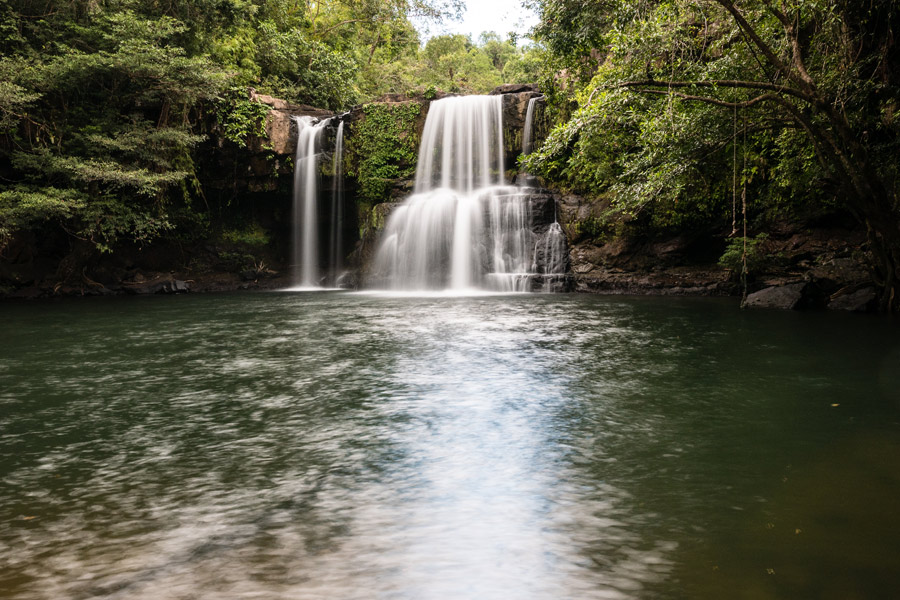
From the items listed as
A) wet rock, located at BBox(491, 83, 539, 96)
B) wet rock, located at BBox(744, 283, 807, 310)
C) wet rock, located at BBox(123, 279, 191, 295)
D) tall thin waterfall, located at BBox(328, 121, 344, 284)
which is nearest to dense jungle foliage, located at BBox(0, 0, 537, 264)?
wet rock, located at BBox(123, 279, 191, 295)

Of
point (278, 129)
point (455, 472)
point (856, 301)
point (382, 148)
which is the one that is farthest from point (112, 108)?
point (856, 301)

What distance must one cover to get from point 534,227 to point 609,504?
53.0 ft

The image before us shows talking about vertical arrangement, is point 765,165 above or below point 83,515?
above

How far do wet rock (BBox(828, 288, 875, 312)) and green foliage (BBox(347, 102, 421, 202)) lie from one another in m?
14.8

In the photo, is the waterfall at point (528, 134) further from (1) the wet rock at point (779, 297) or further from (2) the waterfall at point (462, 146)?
(1) the wet rock at point (779, 297)

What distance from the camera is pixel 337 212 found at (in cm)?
2344

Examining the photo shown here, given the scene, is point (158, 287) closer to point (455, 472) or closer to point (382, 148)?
point (382, 148)

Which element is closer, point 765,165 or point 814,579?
point 814,579

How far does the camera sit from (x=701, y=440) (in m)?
4.25

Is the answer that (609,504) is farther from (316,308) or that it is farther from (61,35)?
(61,35)

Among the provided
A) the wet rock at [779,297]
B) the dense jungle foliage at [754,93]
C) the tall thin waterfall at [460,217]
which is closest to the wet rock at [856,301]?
the dense jungle foliage at [754,93]

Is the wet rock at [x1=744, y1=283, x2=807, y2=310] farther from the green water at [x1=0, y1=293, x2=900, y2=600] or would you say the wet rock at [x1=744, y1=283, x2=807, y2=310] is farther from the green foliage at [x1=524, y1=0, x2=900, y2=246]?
the green water at [x1=0, y1=293, x2=900, y2=600]

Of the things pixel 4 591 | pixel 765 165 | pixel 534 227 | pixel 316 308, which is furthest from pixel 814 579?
pixel 534 227

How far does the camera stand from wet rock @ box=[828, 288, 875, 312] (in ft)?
37.9
